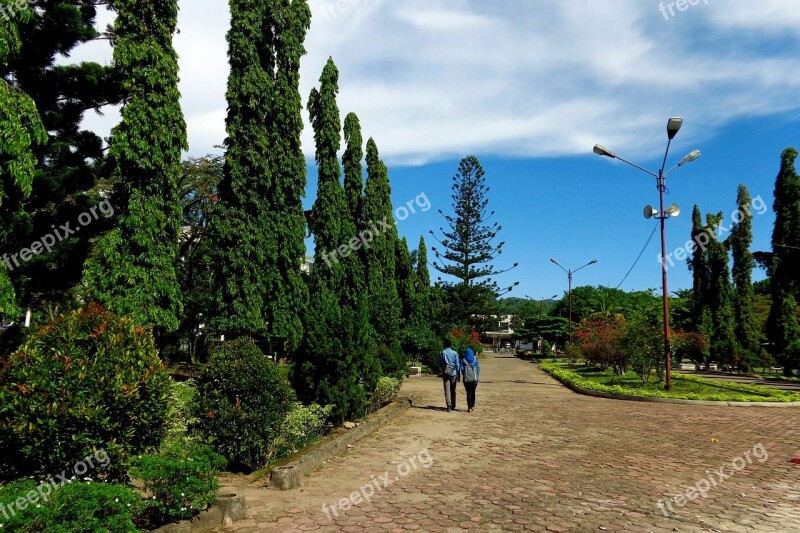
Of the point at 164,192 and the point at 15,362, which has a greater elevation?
the point at 164,192

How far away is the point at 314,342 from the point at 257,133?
26.2ft

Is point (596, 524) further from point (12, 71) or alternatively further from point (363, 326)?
point (12, 71)

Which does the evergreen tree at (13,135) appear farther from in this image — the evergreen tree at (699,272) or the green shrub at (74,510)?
the evergreen tree at (699,272)

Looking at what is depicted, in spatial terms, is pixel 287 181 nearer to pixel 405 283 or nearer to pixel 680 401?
pixel 680 401

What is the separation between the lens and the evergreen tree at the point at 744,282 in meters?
34.6

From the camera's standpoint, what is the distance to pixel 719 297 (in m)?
37.6

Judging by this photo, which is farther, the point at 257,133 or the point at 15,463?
the point at 257,133

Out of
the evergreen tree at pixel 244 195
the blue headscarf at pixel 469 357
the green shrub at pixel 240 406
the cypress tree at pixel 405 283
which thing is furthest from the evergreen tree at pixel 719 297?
the green shrub at pixel 240 406

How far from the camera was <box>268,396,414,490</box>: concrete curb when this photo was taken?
6.04m

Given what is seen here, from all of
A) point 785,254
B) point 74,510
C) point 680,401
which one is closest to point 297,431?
point 74,510

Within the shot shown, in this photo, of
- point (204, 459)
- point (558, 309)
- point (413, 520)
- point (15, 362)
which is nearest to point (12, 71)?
point (15, 362)

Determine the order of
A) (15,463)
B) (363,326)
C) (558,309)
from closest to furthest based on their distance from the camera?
(15,463), (363,326), (558,309)

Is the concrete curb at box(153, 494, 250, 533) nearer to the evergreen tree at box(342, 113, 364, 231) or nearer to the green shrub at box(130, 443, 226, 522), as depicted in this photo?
the green shrub at box(130, 443, 226, 522)

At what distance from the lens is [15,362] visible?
465cm
